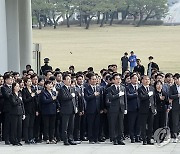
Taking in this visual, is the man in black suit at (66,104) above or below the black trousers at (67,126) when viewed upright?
above

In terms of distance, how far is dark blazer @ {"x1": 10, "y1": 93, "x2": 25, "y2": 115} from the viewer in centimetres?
1485

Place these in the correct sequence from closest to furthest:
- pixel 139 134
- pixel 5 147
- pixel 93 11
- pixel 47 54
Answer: pixel 5 147 → pixel 139 134 → pixel 47 54 → pixel 93 11

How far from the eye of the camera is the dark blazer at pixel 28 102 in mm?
15133

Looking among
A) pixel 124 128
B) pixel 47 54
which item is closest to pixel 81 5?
pixel 47 54

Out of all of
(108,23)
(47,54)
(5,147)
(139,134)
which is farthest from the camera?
(108,23)

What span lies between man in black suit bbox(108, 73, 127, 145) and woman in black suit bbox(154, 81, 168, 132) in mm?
900

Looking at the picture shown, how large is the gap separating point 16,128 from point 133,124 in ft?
9.41

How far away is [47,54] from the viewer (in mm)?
68875

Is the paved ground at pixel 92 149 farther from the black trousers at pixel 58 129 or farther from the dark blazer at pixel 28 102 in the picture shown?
the dark blazer at pixel 28 102

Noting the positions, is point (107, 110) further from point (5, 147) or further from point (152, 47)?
point (152, 47)

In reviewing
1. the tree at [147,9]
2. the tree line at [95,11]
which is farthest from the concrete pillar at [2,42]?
the tree at [147,9]

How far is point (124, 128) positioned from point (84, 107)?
1.41m

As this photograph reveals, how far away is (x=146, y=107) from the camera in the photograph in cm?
1501

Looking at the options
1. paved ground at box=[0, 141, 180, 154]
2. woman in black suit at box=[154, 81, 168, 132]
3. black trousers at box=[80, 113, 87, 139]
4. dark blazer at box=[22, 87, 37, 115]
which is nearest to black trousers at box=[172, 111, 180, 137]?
woman in black suit at box=[154, 81, 168, 132]
